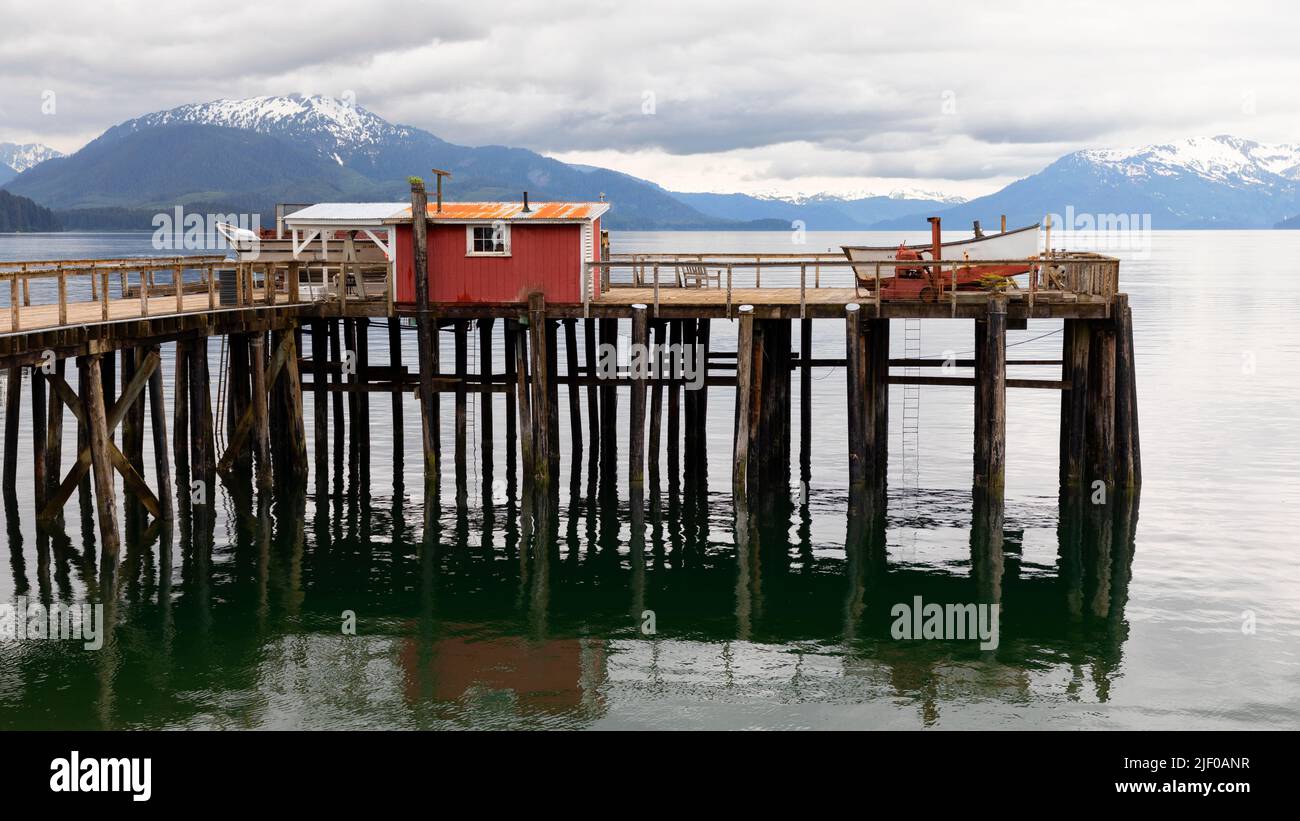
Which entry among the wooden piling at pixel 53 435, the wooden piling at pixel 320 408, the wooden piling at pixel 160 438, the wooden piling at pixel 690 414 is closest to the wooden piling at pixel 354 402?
the wooden piling at pixel 320 408

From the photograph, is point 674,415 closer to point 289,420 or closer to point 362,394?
point 362,394

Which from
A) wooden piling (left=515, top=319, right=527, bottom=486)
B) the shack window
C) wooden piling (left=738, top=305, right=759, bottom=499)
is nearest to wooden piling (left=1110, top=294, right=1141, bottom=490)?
wooden piling (left=738, top=305, right=759, bottom=499)

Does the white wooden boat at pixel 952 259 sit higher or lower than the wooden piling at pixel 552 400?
higher

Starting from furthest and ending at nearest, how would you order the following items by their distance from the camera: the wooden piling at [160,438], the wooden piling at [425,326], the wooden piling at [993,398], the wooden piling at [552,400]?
the wooden piling at [552,400], the wooden piling at [425,326], the wooden piling at [993,398], the wooden piling at [160,438]

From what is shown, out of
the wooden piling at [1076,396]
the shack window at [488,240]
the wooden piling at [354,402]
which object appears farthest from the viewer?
the wooden piling at [354,402]

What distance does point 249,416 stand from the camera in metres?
32.9

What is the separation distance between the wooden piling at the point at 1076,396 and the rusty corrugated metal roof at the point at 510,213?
37.5 ft

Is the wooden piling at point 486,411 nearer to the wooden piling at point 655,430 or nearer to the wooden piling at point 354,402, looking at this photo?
the wooden piling at point 354,402

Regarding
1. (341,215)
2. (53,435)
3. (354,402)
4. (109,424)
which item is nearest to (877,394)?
(354,402)

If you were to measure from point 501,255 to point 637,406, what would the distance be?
16.0 ft

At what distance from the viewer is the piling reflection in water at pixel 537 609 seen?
64.2ft

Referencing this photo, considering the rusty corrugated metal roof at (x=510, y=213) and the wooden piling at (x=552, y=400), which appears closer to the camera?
the rusty corrugated metal roof at (x=510, y=213)
